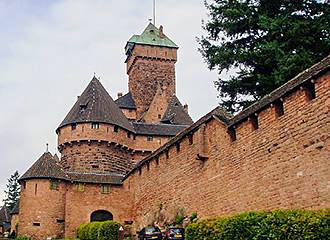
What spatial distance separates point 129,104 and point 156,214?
28.8m

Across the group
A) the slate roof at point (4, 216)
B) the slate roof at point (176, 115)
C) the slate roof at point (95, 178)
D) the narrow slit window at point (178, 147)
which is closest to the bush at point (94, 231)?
the slate roof at point (95, 178)

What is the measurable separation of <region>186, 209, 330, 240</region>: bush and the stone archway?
18378mm

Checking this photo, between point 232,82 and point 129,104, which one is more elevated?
point 129,104

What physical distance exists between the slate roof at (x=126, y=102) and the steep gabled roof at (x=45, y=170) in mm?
20283

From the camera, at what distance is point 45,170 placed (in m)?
32.3

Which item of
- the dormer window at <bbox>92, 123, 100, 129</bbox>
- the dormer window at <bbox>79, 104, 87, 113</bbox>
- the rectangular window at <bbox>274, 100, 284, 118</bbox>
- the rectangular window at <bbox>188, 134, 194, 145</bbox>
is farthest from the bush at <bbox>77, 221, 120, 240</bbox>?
the rectangular window at <bbox>274, 100, 284, 118</bbox>

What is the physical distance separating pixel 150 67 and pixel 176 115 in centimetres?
965

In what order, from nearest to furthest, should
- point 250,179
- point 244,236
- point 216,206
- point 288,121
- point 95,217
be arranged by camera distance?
point 244,236, point 288,121, point 250,179, point 216,206, point 95,217

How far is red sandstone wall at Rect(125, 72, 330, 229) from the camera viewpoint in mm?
13914

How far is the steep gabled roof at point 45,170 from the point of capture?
3173cm

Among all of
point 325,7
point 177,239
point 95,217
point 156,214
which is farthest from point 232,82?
point 95,217

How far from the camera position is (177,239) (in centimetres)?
1969

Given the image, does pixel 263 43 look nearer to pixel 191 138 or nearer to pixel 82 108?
pixel 191 138

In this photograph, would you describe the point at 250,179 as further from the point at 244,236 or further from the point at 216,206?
the point at 244,236
